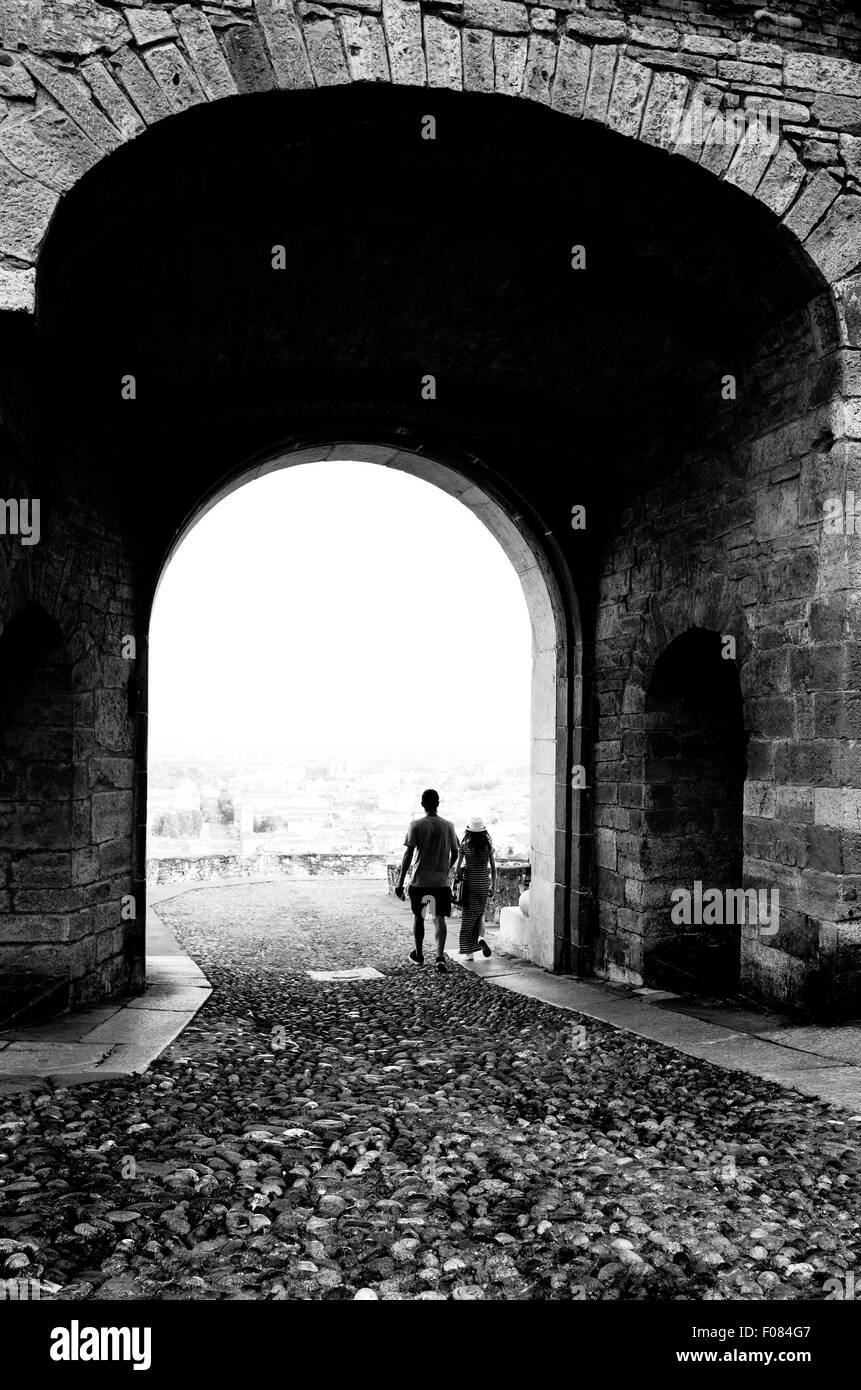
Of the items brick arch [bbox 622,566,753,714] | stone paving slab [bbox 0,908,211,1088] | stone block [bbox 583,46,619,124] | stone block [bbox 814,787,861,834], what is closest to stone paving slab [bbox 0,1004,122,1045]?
stone paving slab [bbox 0,908,211,1088]

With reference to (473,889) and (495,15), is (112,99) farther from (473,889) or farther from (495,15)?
(473,889)

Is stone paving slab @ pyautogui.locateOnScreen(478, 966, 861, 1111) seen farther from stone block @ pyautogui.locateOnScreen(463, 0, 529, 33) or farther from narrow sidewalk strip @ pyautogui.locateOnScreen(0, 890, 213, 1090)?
stone block @ pyautogui.locateOnScreen(463, 0, 529, 33)

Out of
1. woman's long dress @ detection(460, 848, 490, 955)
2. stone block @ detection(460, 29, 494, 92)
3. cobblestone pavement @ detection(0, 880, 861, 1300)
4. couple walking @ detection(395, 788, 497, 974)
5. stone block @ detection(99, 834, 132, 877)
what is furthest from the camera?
woman's long dress @ detection(460, 848, 490, 955)

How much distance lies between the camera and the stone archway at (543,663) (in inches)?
302

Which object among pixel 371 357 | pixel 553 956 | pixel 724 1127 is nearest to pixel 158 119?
pixel 371 357

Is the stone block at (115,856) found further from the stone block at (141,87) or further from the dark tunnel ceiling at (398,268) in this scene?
the stone block at (141,87)

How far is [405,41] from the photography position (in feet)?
14.1

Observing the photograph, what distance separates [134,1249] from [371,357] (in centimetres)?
568

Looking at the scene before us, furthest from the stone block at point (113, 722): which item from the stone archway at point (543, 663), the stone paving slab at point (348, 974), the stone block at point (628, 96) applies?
the stone block at point (628, 96)

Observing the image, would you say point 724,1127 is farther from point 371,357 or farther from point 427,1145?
point 371,357

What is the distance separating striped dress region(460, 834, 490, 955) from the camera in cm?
831

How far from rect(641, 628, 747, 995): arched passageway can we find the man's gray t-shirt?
184 cm

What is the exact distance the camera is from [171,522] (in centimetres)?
711

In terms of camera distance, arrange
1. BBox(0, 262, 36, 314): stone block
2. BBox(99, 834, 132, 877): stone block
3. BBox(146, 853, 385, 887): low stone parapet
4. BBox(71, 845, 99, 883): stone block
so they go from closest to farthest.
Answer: BBox(0, 262, 36, 314): stone block
BBox(71, 845, 99, 883): stone block
BBox(99, 834, 132, 877): stone block
BBox(146, 853, 385, 887): low stone parapet
